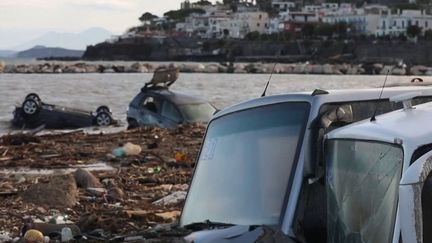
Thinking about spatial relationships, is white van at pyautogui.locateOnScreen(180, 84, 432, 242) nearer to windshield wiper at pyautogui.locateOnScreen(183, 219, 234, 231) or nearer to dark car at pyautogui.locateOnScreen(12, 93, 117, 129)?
windshield wiper at pyautogui.locateOnScreen(183, 219, 234, 231)

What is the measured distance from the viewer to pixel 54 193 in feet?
37.6

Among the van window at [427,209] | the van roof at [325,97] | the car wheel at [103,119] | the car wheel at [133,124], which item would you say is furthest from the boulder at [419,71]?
the van window at [427,209]

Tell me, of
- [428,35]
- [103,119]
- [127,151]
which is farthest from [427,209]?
[428,35]

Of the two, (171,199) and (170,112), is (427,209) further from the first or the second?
(170,112)

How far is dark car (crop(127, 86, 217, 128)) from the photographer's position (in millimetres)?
23000

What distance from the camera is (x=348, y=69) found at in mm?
115188

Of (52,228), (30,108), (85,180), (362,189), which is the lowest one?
(30,108)

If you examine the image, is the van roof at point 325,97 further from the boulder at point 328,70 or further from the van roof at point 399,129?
the boulder at point 328,70

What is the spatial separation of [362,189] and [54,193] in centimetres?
803

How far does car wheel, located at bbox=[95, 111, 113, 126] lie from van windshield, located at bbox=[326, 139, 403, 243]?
2612 cm

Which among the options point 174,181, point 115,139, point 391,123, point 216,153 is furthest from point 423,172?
point 115,139

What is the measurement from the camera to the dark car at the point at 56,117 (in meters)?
29.6

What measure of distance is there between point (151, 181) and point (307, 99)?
8812mm

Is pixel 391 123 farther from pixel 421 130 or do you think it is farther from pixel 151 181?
pixel 151 181
